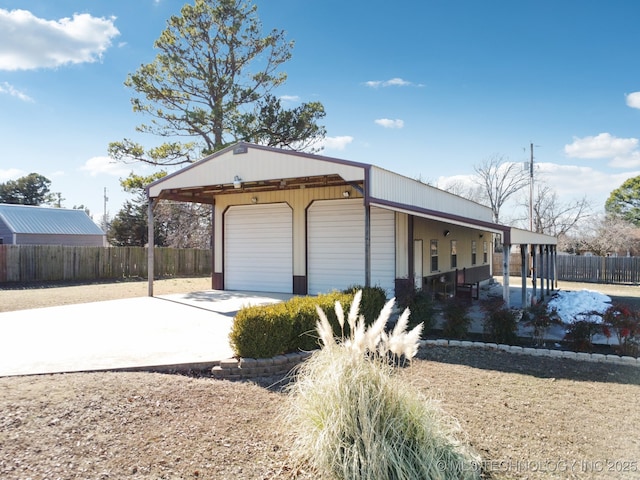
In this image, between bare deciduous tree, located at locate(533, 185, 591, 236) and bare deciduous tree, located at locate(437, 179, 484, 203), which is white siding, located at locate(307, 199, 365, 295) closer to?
bare deciduous tree, located at locate(437, 179, 484, 203)

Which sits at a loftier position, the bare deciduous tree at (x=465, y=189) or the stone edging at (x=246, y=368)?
the bare deciduous tree at (x=465, y=189)

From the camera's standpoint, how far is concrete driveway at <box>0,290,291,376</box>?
215 inches

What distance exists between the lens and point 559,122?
17922 mm

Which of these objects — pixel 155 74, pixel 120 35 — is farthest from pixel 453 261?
pixel 155 74

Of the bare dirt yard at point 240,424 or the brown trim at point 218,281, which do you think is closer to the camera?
the bare dirt yard at point 240,424

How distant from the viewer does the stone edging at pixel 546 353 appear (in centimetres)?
599

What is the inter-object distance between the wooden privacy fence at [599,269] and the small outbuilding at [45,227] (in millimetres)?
30921

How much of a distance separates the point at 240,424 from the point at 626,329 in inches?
227

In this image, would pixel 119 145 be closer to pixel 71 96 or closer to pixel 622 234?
pixel 71 96

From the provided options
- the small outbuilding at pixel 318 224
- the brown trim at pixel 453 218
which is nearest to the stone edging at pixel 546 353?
the small outbuilding at pixel 318 224

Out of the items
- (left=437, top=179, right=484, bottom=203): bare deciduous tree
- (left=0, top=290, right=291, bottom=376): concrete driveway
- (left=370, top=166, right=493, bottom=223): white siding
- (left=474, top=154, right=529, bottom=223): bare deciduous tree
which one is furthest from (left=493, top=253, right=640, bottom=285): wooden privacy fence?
(left=0, top=290, right=291, bottom=376): concrete driveway

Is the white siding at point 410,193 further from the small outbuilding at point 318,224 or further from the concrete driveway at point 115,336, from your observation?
the concrete driveway at point 115,336

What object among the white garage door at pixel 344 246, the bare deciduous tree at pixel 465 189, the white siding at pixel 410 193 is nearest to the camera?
the white siding at pixel 410 193

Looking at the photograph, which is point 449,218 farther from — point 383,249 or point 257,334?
point 257,334
